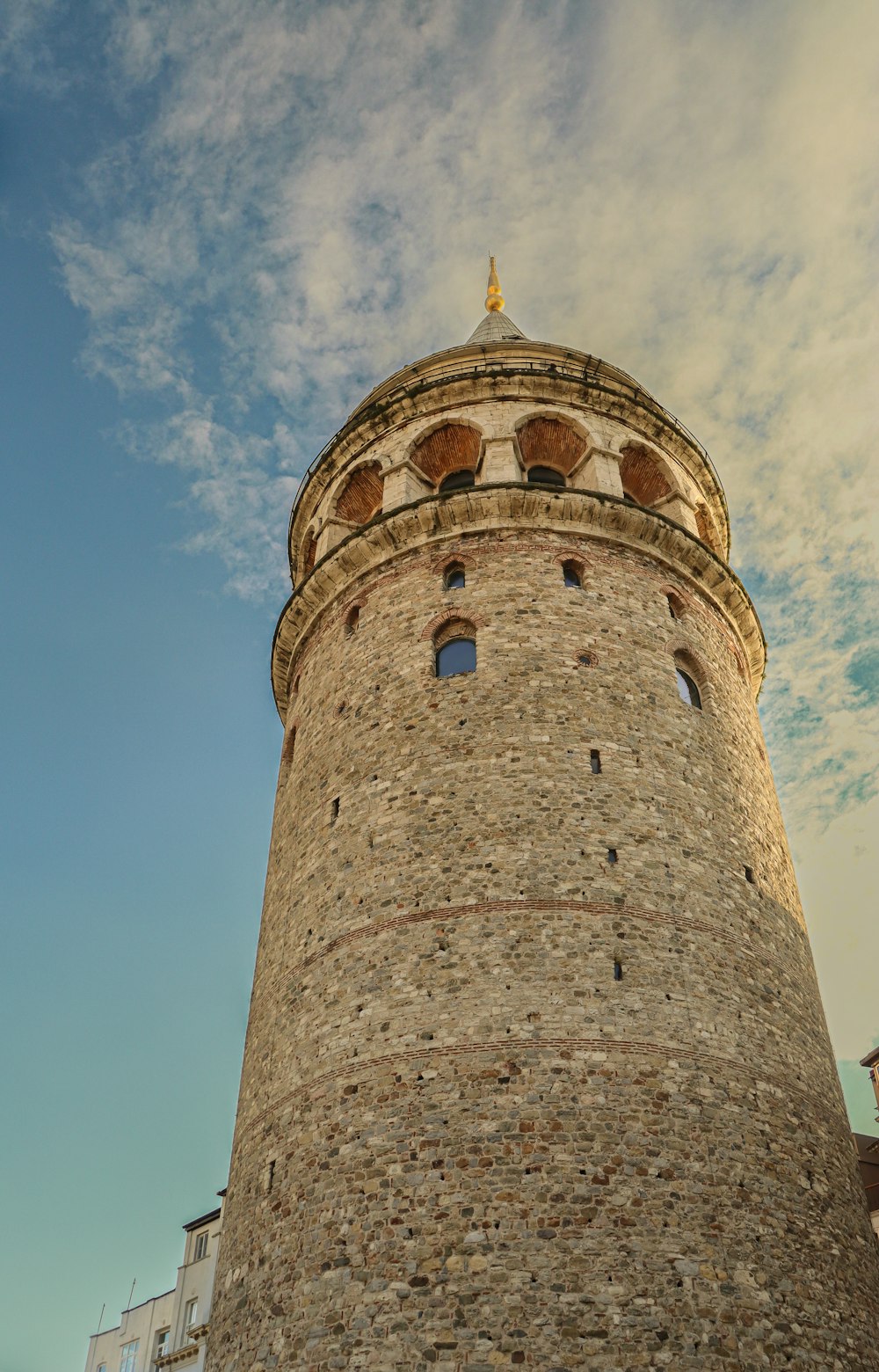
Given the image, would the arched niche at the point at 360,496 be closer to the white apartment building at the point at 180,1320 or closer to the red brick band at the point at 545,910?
the red brick band at the point at 545,910

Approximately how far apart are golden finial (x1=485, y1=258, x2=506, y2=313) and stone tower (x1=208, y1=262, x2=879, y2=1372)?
293 inches

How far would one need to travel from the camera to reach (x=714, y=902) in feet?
44.3

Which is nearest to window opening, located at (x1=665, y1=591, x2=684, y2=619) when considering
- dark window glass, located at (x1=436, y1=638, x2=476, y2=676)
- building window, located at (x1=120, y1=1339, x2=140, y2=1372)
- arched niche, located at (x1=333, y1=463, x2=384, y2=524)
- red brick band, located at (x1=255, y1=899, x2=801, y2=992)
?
dark window glass, located at (x1=436, y1=638, x2=476, y2=676)

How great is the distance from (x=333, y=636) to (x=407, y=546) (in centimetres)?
189

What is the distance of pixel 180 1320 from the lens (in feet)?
96.9

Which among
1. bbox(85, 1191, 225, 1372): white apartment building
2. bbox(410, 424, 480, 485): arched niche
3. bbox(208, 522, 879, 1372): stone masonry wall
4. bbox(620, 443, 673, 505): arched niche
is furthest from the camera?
bbox(85, 1191, 225, 1372): white apartment building

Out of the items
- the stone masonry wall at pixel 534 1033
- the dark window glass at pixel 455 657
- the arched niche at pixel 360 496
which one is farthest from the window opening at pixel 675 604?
the arched niche at pixel 360 496

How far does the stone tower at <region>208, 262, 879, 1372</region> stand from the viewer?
34.2 feet

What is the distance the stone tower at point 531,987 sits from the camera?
10.4 m

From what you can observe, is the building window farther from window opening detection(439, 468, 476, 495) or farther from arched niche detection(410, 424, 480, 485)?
arched niche detection(410, 424, 480, 485)

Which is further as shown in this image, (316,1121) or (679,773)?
(679,773)

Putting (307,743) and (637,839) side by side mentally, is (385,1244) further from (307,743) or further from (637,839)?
(307,743)

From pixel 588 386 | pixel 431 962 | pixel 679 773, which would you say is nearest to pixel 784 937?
pixel 679 773

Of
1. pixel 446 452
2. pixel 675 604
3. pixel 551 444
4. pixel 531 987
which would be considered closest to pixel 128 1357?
pixel 531 987
